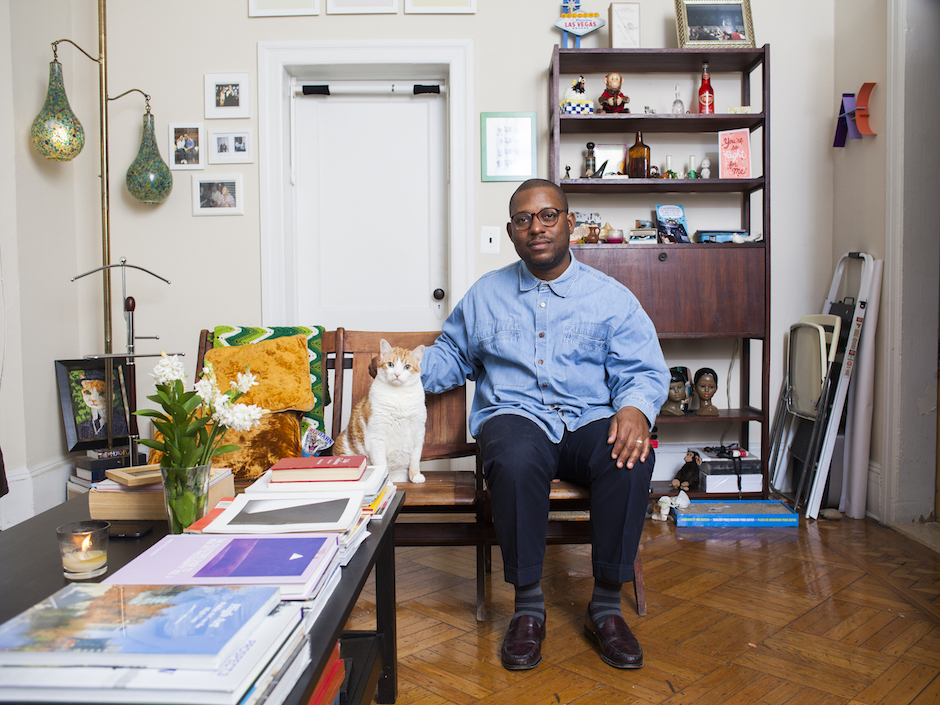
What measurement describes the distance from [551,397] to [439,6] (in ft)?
7.11

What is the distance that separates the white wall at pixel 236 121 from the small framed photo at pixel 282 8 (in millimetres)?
34

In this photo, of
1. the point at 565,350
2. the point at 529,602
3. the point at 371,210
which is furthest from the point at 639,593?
the point at 371,210

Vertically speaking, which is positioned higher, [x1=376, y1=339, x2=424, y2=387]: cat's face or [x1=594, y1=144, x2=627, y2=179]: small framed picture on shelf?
[x1=594, y1=144, x2=627, y2=179]: small framed picture on shelf

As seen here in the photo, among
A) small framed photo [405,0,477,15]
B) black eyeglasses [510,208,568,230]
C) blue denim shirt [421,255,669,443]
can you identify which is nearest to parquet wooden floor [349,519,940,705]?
blue denim shirt [421,255,669,443]

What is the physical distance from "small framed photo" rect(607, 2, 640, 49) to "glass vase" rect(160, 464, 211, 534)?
2.77 meters

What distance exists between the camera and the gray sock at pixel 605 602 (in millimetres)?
1691

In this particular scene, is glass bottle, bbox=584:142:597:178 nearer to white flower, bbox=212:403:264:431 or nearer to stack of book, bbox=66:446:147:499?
white flower, bbox=212:403:264:431

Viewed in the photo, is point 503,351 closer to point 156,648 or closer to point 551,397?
point 551,397

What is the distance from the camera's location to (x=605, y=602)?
170 cm

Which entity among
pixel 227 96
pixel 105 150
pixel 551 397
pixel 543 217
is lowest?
pixel 551 397

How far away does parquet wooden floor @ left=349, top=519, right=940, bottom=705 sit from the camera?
1498 millimetres

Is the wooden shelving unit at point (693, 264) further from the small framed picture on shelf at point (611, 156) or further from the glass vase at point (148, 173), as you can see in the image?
the glass vase at point (148, 173)

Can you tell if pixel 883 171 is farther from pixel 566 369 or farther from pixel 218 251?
pixel 218 251

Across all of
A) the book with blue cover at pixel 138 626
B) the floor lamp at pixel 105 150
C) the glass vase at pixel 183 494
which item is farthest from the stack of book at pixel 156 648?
the floor lamp at pixel 105 150
